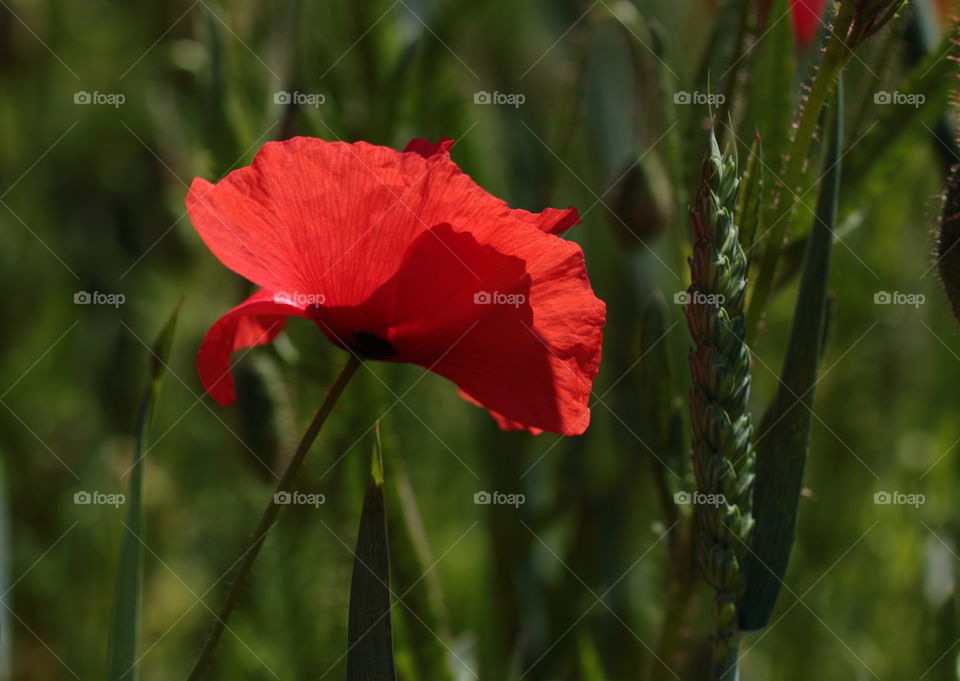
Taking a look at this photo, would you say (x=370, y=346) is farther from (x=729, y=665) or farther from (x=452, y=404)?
Answer: (x=452, y=404)

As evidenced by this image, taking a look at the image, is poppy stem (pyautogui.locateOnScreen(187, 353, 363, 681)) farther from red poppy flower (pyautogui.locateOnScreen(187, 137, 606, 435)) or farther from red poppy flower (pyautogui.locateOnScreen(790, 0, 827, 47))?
red poppy flower (pyautogui.locateOnScreen(790, 0, 827, 47))

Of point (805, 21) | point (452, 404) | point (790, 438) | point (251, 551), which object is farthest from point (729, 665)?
point (452, 404)

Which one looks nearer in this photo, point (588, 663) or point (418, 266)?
point (418, 266)

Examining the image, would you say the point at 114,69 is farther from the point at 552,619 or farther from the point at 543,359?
the point at 543,359

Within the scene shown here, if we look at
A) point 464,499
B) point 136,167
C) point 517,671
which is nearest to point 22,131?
point 136,167

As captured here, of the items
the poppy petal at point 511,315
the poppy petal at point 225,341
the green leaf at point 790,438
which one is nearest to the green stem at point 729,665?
the green leaf at point 790,438

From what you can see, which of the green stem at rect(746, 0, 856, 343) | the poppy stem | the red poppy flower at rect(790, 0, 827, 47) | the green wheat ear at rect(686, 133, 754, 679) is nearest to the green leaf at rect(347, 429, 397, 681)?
the poppy stem

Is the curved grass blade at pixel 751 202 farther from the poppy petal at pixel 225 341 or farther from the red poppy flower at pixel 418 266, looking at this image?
the poppy petal at pixel 225 341
